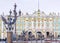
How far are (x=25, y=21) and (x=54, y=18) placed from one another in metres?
6.45

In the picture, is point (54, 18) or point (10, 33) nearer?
point (10, 33)

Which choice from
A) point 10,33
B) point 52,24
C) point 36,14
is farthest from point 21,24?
point 10,33

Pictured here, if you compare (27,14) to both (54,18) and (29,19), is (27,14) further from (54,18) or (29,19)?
(54,18)

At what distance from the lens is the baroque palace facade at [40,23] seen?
43775 millimetres

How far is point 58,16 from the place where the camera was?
4438 centimetres

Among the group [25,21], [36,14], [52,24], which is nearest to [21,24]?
[25,21]

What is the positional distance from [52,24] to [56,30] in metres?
1.66

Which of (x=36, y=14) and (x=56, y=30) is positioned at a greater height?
(x=36, y=14)

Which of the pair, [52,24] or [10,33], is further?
[52,24]

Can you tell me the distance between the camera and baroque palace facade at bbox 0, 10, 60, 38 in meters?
43.8

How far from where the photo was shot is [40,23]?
146 ft

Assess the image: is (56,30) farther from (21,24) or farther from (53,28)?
(21,24)

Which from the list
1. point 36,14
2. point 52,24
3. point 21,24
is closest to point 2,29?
point 21,24

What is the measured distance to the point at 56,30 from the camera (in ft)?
144
